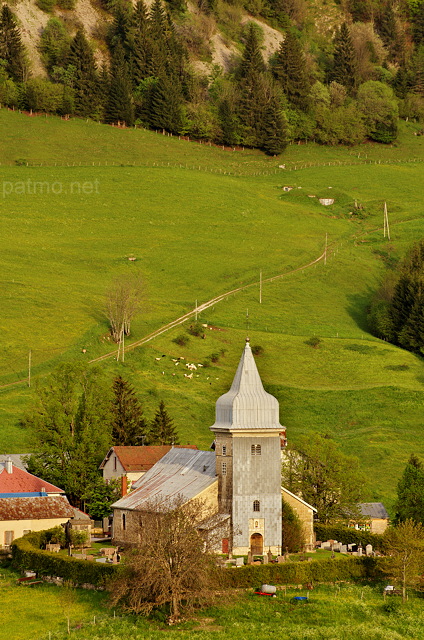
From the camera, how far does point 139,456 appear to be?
86.7 meters

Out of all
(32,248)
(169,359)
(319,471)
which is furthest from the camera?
(32,248)

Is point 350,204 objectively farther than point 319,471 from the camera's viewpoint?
Yes

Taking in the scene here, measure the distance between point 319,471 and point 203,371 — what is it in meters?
35.5

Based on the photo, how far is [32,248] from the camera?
490ft

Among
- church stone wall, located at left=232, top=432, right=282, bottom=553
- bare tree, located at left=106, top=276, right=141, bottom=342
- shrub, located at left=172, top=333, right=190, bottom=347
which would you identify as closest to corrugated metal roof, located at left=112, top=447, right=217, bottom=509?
church stone wall, located at left=232, top=432, right=282, bottom=553

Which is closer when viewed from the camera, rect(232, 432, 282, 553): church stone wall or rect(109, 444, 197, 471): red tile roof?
rect(232, 432, 282, 553): church stone wall

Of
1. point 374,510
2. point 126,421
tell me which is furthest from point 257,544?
point 126,421

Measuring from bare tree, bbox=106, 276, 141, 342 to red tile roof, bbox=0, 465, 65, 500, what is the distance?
124 feet

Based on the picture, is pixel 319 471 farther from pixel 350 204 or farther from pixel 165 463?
pixel 350 204

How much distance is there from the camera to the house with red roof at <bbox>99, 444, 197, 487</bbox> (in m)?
85.0

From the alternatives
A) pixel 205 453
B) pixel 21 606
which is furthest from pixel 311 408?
pixel 21 606

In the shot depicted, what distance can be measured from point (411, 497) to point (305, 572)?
61.5 feet

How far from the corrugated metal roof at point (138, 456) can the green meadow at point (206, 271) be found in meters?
8.45

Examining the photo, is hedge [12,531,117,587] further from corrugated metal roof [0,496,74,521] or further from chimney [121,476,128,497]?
chimney [121,476,128,497]
